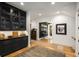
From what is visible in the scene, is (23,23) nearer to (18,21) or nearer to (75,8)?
(18,21)

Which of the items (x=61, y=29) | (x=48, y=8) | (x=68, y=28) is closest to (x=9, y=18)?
(x=48, y=8)

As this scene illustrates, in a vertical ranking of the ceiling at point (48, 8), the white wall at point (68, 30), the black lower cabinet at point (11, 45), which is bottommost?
the black lower cabinet at point (11, 45)

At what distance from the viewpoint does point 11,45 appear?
2.33 metres

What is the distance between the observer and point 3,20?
6.57ft

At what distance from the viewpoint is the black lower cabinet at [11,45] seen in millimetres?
2090

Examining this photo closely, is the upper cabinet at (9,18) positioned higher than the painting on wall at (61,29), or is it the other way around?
the upper cabinet at (9,18)

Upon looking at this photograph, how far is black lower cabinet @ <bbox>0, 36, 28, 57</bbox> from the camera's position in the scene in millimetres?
2090

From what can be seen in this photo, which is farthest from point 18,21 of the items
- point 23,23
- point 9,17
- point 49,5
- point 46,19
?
point 49,5

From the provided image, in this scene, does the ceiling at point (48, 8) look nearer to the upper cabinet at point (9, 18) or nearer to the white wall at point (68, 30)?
the white wall at point (68, 30)

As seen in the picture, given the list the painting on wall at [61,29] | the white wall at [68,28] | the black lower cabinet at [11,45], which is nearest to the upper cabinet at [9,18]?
the black lower cabinet at [11,45]

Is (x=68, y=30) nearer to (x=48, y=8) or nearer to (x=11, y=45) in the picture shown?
(x=48, y=8)

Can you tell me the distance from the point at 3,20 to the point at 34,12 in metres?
0.79

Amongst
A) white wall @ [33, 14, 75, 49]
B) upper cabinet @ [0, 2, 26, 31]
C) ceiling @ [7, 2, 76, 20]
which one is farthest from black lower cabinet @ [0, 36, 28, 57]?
ceiling @ [7, 2, 76, 20]

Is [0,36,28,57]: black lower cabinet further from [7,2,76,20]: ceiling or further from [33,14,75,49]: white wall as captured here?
[7,2,76,20]: ceiling
